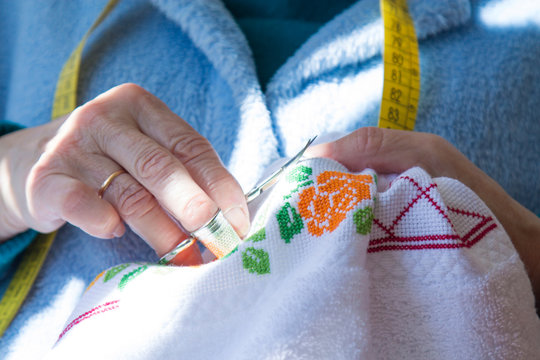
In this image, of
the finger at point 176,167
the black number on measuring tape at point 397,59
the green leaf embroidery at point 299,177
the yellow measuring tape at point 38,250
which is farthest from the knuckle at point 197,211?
the black number on measuring tape at point 397,59

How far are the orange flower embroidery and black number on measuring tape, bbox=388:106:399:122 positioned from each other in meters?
0.28

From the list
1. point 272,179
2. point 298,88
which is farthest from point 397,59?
point 272,179

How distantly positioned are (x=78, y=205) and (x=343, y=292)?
38 centimetres

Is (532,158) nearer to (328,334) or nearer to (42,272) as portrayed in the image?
(328,334)

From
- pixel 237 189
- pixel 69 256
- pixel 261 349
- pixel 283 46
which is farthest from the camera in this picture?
pixel 283 46

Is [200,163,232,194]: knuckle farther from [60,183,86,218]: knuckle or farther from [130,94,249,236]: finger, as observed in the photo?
[60,183,86,218]: knuckle

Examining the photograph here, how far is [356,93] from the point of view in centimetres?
85

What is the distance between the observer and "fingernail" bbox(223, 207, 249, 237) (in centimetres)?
61

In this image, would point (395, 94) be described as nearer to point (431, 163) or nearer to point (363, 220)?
point (431, 163)

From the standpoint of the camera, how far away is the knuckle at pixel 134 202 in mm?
640

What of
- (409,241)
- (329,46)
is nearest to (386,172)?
(409,241)

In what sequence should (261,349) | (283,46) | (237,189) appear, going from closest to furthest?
1. (261,349)
2. (237,189)
3. (283,46)

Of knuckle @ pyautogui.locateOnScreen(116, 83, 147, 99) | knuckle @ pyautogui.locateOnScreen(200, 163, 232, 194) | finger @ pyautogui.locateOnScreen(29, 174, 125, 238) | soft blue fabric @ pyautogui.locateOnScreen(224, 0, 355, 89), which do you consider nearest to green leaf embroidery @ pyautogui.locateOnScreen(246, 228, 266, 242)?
knuckle @ pyautogui.locateOnScreen(200, 163, 232, 194)

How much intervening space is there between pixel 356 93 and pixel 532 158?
1.14ft
